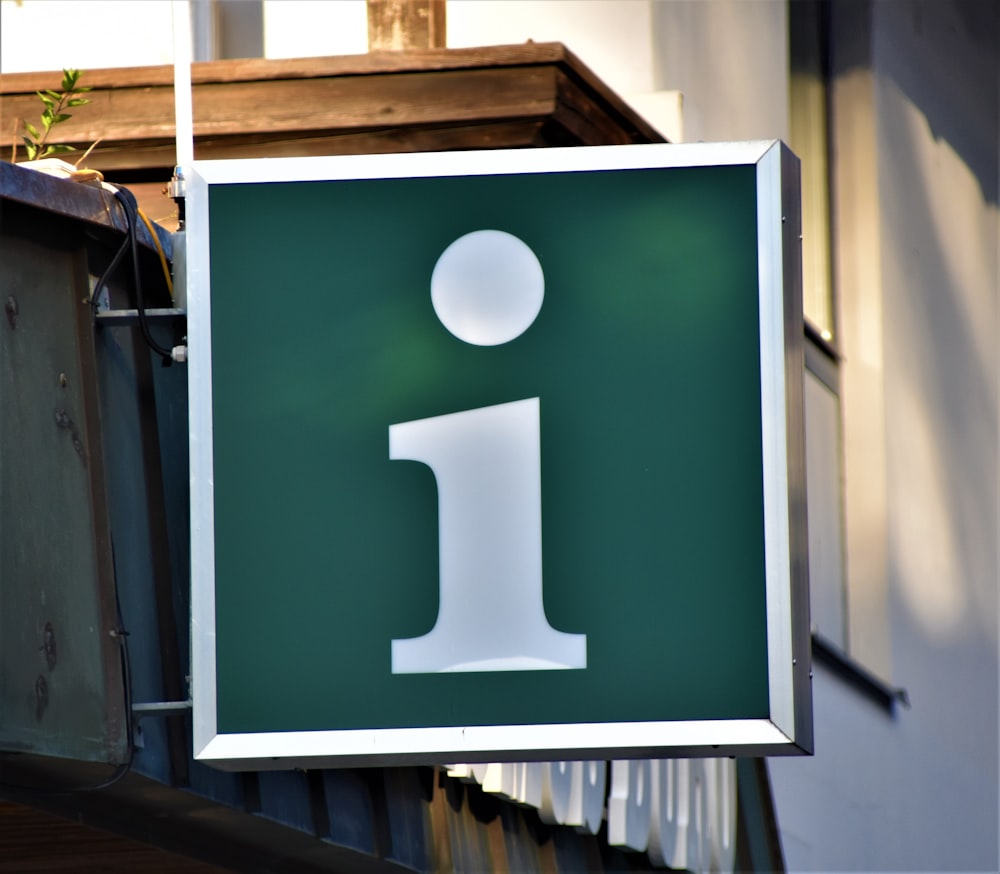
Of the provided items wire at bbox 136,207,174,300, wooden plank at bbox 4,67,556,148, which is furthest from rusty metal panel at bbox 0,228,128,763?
wooden plank at bbox 4,67,556,148

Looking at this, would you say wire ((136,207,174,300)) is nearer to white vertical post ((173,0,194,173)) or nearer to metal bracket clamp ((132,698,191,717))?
white vertical post ((173,0,194,173))

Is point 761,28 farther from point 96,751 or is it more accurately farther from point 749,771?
point 96,751

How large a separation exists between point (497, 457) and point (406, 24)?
264 cm

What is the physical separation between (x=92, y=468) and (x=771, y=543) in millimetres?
1157

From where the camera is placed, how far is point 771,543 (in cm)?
295

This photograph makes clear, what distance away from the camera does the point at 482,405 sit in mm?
2957

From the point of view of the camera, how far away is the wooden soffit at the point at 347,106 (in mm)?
4805

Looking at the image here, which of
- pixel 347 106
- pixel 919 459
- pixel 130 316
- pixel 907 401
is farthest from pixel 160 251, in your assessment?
pixel 919 459

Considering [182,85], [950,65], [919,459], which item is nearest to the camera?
[182,85]

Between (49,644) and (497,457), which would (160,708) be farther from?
(497,457)

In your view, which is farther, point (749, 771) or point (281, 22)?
point (749, 771)

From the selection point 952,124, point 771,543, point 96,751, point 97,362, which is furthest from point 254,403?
point 952,124

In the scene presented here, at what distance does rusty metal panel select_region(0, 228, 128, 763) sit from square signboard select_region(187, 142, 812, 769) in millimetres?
279

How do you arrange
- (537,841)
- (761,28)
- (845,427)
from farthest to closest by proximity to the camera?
(845,427)
(761,28)
(537,841)
